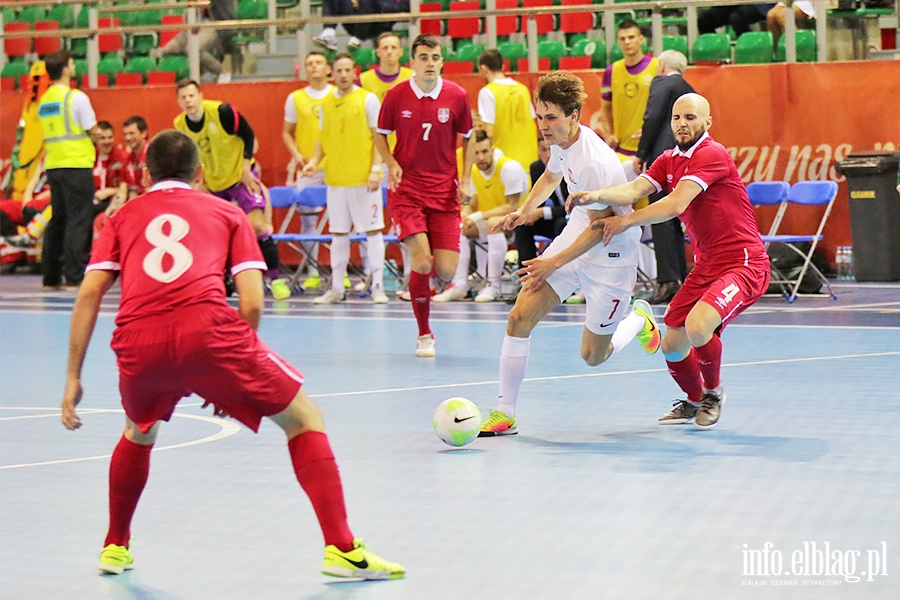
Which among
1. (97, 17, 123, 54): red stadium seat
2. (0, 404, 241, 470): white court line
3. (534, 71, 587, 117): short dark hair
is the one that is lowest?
(0, 404, 241, 470): white court line

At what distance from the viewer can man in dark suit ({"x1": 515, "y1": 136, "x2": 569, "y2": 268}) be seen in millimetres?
13977

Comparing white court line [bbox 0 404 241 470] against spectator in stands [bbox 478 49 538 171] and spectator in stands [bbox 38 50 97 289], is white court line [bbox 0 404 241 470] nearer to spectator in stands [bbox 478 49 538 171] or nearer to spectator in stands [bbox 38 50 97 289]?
spectator in stands [bbox 478 49 538 171]

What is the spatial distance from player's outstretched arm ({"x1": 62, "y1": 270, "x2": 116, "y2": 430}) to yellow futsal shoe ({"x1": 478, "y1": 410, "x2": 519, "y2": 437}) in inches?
121

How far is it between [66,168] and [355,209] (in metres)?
3.84

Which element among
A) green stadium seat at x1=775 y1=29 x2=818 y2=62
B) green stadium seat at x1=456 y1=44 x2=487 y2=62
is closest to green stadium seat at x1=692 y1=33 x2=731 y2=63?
green stadium seat at x1=775 y1=29 x2=818 y2=62

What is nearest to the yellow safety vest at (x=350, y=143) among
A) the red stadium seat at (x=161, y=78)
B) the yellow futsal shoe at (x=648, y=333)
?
the red stadium seat at (x=161, y=78)

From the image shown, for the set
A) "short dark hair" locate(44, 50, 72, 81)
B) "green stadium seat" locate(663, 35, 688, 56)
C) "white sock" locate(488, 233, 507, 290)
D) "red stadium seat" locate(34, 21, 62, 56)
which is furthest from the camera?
"red stadium seat" locate(34, 21, 62, 56)

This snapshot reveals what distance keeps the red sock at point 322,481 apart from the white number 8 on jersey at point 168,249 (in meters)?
0.69

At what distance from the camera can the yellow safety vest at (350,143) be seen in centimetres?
1502

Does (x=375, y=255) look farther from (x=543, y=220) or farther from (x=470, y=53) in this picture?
(x=470, y=53)

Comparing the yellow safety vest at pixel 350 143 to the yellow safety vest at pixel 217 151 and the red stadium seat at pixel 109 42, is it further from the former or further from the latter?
the red stadium seat at pixel 109 42

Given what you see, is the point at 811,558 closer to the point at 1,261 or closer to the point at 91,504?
the point at 91,504

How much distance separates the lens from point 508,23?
60.4 feet

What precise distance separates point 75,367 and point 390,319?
8.62 meters
